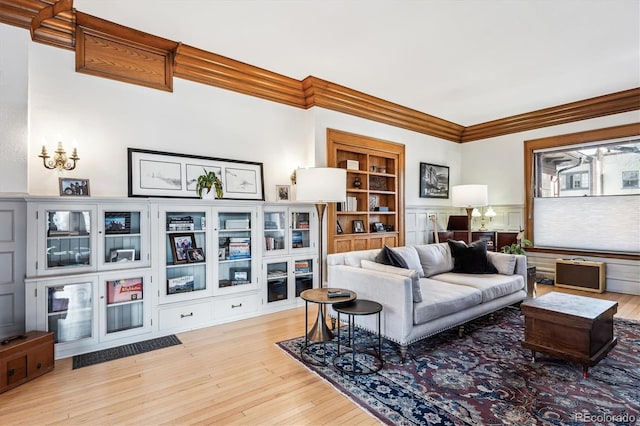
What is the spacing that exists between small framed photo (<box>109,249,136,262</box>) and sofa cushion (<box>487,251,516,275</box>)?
4031 mm

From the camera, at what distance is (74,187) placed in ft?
10.1

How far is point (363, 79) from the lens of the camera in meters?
4.39

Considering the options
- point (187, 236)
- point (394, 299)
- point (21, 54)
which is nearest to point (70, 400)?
point (187, 236)

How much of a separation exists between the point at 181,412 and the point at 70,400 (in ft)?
2.63

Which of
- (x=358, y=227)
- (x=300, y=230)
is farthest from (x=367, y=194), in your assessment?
(x=300, y=230)

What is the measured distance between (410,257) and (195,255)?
2.35m

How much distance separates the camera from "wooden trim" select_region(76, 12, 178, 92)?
3.16m

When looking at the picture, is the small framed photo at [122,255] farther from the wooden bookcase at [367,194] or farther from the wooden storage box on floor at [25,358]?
the wooden bookcase at [367,194]

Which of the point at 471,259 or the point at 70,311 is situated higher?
the point at 471,259

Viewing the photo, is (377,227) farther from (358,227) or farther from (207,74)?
(207,74)

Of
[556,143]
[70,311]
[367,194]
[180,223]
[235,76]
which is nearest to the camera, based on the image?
[70,311]

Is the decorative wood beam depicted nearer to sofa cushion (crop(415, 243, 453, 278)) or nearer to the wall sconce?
sofa cushion (crop(415, 243, 453, 278))

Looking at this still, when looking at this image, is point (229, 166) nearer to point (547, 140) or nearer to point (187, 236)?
point (187, 236)

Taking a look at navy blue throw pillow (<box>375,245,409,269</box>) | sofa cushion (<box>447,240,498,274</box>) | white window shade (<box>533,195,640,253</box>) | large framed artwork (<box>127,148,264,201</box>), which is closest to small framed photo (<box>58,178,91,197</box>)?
large framed artwork (<box>127,148,264,201</box>)
